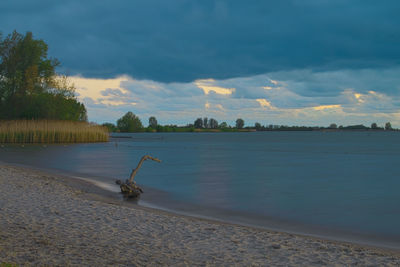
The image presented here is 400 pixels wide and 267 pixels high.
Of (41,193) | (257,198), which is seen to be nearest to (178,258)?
(41,193)

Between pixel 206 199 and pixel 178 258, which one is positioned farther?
pixel 206 199

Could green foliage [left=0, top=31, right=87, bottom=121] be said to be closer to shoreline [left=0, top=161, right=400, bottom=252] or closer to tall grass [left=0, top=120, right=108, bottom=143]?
tall grass [left=0, top=120, right=108, bottom=143]

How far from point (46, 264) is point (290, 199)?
15216 millimetres

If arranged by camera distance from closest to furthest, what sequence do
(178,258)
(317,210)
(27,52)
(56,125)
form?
(178,258) < (317,210) < (56,125) < (27,52)

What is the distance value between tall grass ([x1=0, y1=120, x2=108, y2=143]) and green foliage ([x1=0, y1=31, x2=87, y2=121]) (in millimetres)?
9871

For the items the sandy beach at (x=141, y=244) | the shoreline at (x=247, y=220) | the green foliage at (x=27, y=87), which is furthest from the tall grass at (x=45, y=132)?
the sandy beach at (x=141, y=244)

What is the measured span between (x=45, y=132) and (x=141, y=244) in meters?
56.8

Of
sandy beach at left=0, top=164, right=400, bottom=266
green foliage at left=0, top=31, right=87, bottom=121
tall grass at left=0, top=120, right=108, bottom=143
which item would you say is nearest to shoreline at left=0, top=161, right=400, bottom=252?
sandy beach at left=0, top=164, right=400, bottom=266

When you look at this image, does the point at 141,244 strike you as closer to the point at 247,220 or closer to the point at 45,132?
the point at 247,220

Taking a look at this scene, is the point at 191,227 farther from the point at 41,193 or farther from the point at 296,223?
the point at 41,193

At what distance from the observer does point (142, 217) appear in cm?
1235

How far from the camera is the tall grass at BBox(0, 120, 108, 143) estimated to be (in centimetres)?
5900

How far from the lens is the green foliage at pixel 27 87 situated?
242ft

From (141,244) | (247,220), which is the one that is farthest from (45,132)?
(141,244)
